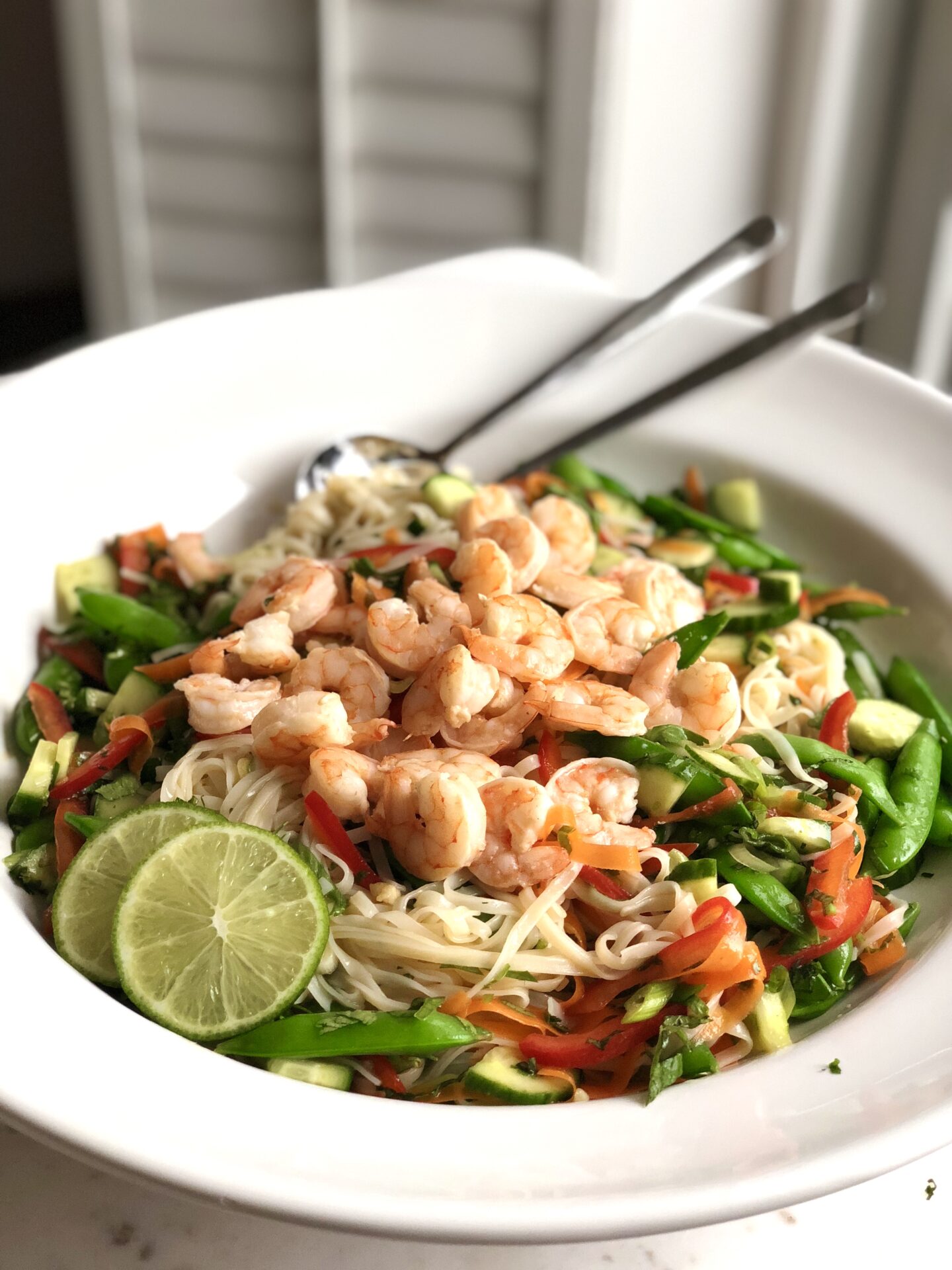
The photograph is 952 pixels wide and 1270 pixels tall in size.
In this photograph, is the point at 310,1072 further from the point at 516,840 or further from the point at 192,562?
the point at 192,562

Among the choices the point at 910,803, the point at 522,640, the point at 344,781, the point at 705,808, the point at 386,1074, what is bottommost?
the point at 386,1074

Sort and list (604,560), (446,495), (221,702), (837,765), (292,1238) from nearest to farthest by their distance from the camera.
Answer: (292,1238)
(221,702)
(837,765)
(604,560)
(446,495)

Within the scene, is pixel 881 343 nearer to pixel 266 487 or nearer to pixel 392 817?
pixel 266 487

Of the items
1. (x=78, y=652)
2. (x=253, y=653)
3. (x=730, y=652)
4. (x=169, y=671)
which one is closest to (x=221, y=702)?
(x=253, y=653)

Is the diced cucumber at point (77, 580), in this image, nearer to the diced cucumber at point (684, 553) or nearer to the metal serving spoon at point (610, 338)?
the metal serving spoon at point (610, 338)

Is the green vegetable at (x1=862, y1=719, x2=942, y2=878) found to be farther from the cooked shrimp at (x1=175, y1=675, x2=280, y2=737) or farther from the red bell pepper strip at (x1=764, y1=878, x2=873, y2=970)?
the cooked shrimp at (x1=175, y1=675, x2=280, y2=737)

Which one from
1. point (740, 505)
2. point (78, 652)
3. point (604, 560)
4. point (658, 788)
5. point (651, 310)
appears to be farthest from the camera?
point (651, 310)

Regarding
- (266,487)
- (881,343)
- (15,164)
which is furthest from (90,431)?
(15,164)
